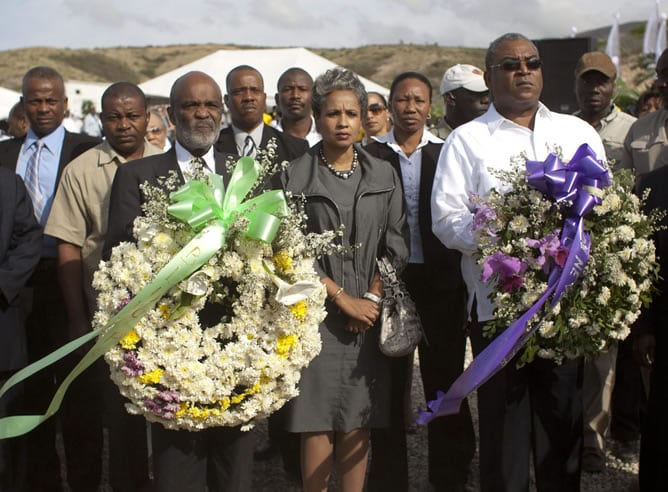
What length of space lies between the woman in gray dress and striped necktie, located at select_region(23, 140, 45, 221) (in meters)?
1.85

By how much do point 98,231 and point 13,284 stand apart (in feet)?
2.00

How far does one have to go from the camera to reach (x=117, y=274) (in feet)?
11.9

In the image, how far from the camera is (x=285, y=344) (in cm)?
370

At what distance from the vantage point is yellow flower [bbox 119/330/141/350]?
3.56 m

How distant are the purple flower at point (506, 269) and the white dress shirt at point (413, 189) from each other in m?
1.19

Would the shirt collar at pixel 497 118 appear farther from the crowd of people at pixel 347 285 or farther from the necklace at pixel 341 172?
the necklace at pixel 341 172

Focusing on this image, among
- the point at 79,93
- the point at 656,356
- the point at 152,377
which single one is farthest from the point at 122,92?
the point at 79,93

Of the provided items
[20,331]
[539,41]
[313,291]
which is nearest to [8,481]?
[20,331]

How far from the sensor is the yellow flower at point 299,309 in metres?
3.71

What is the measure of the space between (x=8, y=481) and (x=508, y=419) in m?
2.85

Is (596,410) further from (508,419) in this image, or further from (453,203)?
(453,203)

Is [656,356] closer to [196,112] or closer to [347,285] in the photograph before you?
[347,285]

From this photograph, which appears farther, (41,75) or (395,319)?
(41,75)

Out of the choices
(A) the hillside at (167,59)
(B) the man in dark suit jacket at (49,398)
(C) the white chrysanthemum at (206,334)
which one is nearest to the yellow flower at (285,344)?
(C) the white chrysanthemum at (206,334)
